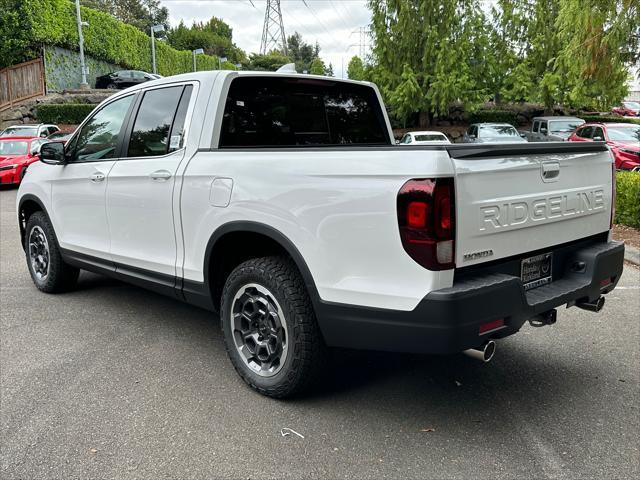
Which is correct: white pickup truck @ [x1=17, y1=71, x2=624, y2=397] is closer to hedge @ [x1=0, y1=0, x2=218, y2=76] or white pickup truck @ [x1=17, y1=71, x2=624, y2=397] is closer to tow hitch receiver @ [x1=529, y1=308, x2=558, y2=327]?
tow hitch receiver @ [x1=529, y1=308, x2=558, y2=327]

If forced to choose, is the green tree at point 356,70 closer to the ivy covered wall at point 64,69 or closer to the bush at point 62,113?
the ivy covered wall at point 64,69

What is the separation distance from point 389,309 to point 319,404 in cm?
95

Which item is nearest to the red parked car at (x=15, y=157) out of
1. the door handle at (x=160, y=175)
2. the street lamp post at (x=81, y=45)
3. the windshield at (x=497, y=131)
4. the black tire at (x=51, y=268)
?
the black tire at (x=51, y=268)

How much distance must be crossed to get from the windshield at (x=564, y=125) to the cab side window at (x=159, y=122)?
62.8 ft

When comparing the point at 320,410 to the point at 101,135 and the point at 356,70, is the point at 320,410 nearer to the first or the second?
the point at 101,135

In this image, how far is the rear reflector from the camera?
271 centimetres

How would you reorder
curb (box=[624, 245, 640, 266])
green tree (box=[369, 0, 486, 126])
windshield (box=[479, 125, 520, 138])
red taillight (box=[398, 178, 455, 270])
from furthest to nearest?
1. green tree (box=[369, 0, 486, 126])
2. windshield (box=[479, 125, 520, 138])
3. curb (box=[624, 245, 640, 266])
4. red taillight (box=[398, 178, 455, 270])

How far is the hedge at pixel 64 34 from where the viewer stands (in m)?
28.8

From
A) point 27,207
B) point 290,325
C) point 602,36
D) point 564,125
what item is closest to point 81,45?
point 564,125

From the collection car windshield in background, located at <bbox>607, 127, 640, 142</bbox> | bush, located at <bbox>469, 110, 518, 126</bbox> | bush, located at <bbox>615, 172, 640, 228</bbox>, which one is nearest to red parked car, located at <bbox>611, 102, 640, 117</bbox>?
bush, located at <bbox>469, 110, 518, 126</bbox>

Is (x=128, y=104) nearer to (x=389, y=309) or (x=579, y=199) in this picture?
(x=389, y=309)

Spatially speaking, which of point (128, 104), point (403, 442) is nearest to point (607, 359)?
point (403, 442)

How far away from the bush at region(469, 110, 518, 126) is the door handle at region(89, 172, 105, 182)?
2783 cm

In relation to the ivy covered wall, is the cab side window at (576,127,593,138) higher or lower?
lower
